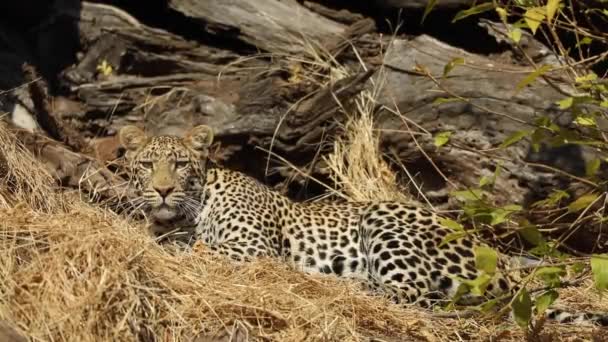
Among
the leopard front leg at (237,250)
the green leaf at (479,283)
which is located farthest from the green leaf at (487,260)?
the leopard front leg at (237,250)

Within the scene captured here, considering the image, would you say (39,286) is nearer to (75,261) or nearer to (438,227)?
(75,261)

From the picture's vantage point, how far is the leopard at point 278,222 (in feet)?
30.7

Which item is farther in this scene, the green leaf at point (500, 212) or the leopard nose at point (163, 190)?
the leopard nose at point (163, 190)

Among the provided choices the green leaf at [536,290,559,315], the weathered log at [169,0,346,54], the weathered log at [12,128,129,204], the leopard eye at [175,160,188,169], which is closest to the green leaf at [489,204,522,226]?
the green leaf at [536,290,559,315]

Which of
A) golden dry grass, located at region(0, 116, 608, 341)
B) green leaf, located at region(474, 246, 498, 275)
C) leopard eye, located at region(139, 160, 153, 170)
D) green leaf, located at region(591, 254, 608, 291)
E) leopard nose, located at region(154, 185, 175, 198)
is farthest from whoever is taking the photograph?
leopard eye, located at region(139, 160, 153, 170)

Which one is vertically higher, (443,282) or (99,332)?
(99,332)

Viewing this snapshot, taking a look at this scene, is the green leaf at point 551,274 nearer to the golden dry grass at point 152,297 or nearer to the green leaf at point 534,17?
the green leaf at point 534,17

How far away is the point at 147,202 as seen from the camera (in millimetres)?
9883

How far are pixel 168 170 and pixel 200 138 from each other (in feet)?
1.89

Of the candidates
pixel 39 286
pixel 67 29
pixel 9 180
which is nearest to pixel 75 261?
pixel 39 286

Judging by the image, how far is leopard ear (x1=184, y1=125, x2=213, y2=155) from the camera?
33.9 feet

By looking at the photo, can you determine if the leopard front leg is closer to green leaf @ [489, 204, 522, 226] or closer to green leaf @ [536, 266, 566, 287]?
green leaf @ [489, 204, 522, 226]

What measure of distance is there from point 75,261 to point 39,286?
0.28 m

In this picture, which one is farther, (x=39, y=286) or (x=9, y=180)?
(x=9, y=180)
